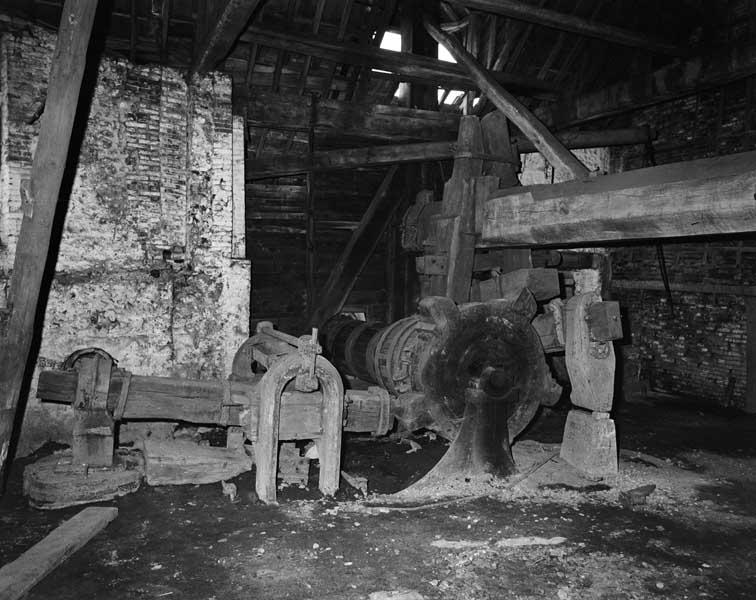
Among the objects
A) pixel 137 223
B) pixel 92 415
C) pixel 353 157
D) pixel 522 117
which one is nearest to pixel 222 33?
pixel 137 223

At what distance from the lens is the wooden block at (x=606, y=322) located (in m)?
5.45

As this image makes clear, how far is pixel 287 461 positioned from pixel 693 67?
7.44 metres

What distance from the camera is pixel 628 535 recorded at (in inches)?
172

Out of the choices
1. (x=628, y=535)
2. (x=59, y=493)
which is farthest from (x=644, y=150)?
(x=59, y=493)

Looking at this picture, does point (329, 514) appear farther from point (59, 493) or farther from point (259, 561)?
point (59, 493)

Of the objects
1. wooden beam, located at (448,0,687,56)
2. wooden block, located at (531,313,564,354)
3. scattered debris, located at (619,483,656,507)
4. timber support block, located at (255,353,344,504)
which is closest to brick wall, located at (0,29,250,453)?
timber support block, located at (255,353,344,504)

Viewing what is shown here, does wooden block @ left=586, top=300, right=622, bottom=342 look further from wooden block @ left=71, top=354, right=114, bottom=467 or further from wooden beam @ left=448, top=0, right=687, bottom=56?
wooden block @ left=71, top=354, right=114, bottom=467

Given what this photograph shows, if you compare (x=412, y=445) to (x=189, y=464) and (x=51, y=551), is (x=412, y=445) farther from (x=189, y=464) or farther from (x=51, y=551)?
(x=51, y=551)

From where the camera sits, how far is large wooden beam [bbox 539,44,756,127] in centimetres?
742

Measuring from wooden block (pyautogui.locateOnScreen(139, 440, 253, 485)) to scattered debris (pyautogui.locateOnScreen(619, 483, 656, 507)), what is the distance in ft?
11.0

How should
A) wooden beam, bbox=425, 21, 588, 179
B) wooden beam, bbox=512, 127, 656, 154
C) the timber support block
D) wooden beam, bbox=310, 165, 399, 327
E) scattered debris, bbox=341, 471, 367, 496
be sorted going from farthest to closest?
wooden beam, bbox=310, 165, 399, 327 → wooden beam, bbox=512, 127, 656, 154 → wooden beam, bbox=425, 21, 588, 179 → scattered debris, bbox=341, 471, 367, 496 → the timber support block

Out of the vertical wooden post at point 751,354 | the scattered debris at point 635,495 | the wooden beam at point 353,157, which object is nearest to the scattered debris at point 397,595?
the scattered debris at point 635,495

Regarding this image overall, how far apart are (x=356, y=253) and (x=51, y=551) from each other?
20.8 feet

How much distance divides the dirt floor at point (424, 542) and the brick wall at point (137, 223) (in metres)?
1.72
